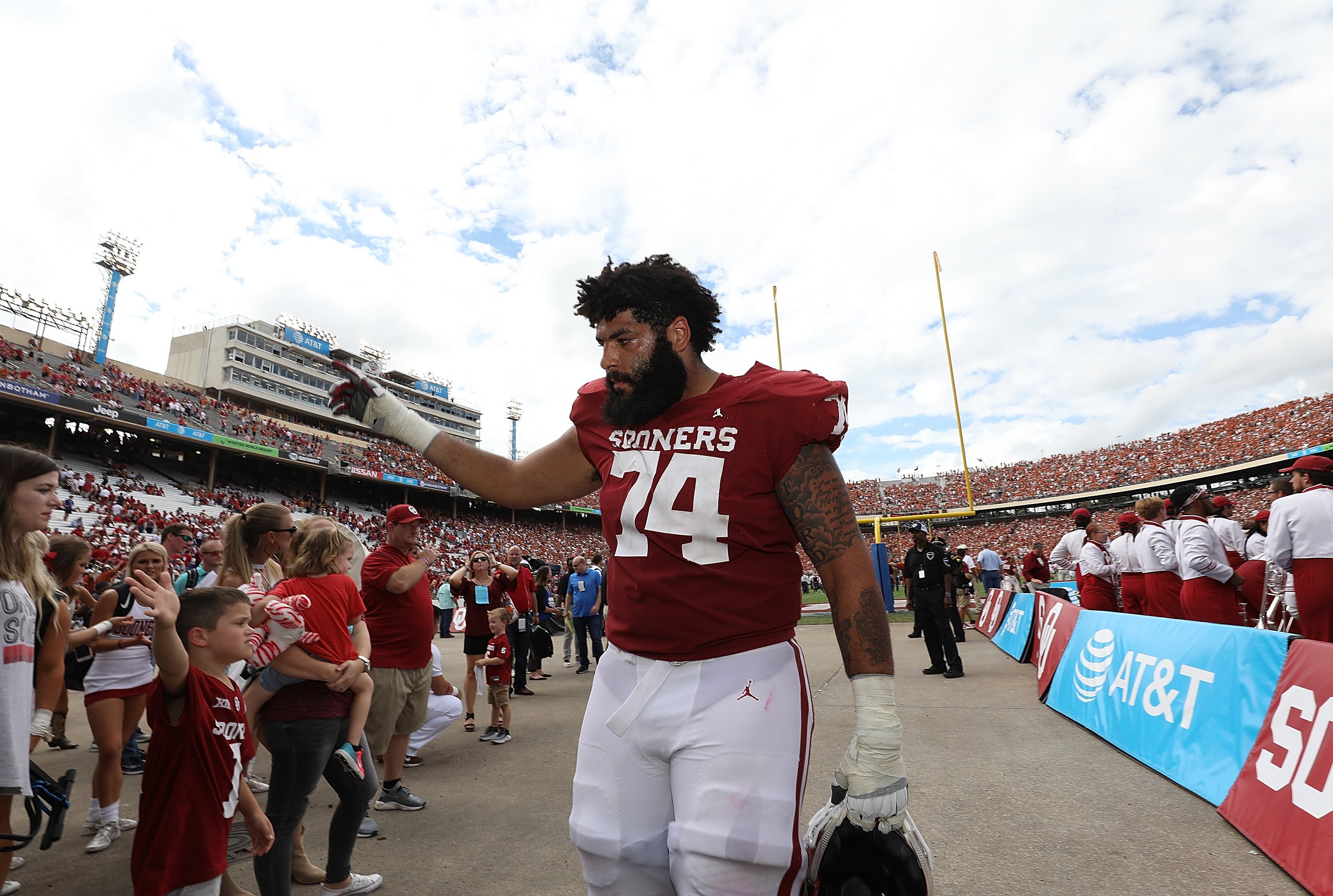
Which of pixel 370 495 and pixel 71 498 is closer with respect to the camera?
pixel 71 498

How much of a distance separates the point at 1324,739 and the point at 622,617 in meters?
3.28

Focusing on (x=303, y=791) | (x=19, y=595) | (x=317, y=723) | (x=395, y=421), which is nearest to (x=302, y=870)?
(x=303, y=791)

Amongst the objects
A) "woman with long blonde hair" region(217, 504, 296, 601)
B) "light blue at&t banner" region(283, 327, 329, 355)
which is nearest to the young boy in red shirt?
"woman with long blonde hair" region(217, 504, 296, 601)

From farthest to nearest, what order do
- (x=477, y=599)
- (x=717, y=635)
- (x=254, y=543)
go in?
(x=477, y=599)
(x=254, y=543)
(x=717, y=635)

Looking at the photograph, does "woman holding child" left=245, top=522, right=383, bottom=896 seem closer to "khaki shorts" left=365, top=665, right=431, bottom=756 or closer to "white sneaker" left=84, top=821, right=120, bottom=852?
"khaki shorts" left=365, top=665, right=431, bottom=756

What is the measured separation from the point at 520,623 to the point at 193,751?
6.12 metres

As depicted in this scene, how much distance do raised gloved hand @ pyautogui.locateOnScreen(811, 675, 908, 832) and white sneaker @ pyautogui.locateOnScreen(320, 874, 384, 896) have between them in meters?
2.68

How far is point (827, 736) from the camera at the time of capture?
18.5 feet

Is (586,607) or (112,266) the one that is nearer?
(586,607)

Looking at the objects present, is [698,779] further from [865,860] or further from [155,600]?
[155,600]

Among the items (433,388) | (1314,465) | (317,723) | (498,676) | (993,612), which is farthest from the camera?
(433,388)

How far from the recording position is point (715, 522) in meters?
1.63

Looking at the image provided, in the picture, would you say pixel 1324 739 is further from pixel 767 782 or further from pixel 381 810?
pixel 381 810

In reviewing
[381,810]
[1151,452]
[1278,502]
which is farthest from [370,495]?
[1151,452]
